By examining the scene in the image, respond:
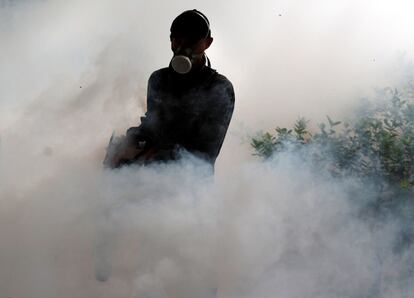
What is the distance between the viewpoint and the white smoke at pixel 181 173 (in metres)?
5.52

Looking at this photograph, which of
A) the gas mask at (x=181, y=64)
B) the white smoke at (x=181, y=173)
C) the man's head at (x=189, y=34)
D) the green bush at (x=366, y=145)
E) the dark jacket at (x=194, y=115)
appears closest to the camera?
the gas mask at (x=181, y=64)

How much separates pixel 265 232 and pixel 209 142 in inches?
43.6

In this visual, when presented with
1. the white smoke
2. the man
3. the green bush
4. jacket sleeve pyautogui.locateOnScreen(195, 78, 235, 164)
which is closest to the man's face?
the man

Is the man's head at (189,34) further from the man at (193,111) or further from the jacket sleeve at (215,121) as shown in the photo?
the jacket sleeve at (215,121)

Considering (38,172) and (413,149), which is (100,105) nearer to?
(38,172)

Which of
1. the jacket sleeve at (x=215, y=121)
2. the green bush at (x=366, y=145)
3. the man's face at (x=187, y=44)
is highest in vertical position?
the green bush at (x=366, y=145)

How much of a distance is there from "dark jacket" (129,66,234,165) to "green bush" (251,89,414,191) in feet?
5.30

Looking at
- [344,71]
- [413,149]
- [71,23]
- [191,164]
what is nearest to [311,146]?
[413,149]

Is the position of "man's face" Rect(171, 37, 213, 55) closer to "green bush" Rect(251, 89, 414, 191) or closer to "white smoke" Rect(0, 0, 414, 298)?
"white smoke" Rect(0, 0, 414, 298)

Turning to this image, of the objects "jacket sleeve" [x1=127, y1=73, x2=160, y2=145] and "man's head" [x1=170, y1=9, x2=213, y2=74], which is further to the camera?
"jacket sleeve" [x1=127, y1=73, x2=160, y2=145]

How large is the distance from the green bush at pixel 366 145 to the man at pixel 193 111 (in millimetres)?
1626

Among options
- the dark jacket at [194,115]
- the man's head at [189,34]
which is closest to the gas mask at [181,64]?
the man's head at [189,34]

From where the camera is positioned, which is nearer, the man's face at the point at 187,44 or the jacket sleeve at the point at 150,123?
the man's face at the point at 187,44

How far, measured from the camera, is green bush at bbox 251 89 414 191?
689cm
